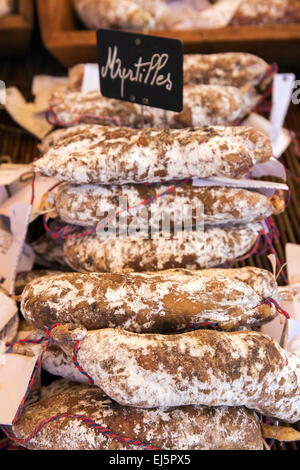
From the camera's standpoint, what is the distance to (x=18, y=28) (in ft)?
7.19

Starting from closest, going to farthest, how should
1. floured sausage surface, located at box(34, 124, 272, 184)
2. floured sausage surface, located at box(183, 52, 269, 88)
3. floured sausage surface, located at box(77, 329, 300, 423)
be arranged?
1. floured sausage surface, located at box(77, 329, 300, 423)
2. floured sausage surface, located at box(34, 124, 272, 184)
3. floured sausage surface, located at box(183, 52, 269, 88)

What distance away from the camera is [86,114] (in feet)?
5.29

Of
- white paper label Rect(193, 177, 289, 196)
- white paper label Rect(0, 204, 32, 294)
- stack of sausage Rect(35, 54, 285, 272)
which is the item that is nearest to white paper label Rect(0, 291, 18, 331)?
white paper label Rect(0, 204, 32, 294)

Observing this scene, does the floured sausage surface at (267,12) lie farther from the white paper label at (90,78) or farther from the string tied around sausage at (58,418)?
the string tied around sausage at (58,418)

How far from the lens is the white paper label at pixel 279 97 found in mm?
1871

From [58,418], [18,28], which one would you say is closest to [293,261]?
[58,418]

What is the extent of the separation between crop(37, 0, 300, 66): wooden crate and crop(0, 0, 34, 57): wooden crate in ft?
0.41

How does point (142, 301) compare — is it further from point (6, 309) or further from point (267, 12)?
point (267, 12)

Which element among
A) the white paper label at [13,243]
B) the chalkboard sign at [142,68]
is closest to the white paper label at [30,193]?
the white paper label at [13,243]

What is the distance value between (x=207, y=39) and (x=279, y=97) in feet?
1.39

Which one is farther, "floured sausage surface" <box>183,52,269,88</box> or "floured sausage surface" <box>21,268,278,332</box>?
"floured sausage surface" <box>183,52,269,88</box>

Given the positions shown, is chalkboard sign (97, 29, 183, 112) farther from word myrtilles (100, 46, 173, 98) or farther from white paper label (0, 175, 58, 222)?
white paper label (0, 175, 58, 222)

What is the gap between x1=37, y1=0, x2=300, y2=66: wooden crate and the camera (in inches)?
78.5
